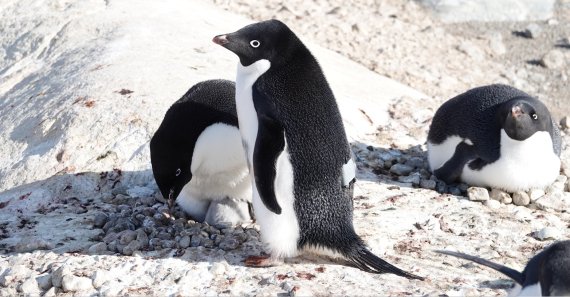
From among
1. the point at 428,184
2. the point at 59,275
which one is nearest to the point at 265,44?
the point at 59,275

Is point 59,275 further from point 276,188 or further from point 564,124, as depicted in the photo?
point 564,124

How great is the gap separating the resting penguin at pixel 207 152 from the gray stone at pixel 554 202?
164 centimetres

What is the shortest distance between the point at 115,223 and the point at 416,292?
5.07 feet

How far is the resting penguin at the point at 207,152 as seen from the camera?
4422 millimetres

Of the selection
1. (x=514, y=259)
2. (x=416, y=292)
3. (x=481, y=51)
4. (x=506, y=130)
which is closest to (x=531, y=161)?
(x=506, y=130)

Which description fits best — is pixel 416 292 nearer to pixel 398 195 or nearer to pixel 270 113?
pixel 270 113

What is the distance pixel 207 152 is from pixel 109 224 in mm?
586

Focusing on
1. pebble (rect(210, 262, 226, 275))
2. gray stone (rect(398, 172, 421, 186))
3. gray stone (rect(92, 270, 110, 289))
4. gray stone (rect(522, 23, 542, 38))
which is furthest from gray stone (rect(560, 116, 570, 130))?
gray stone (rect(92, 270, 110, 289))

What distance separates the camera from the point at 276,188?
154 inches

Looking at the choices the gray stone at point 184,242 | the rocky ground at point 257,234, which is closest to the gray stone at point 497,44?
the rocky ground at point 257,234

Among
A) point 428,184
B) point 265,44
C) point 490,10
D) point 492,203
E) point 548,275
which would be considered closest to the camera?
point 548,275

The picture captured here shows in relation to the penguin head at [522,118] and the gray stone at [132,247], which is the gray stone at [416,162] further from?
the gray stone at [132,247]

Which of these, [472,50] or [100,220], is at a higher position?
[472,50]

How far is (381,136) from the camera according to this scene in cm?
591
